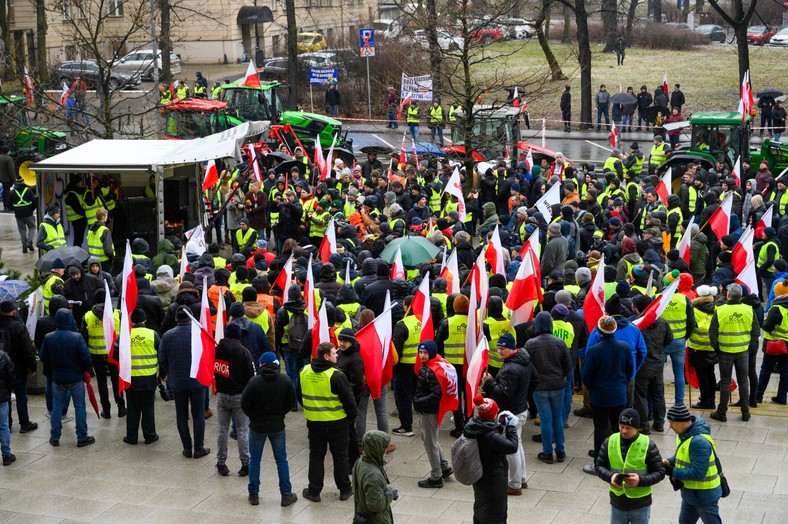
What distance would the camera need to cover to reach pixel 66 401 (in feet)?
41.8

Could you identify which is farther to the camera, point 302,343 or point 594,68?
point 594,68

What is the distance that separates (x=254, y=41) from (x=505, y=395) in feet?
174

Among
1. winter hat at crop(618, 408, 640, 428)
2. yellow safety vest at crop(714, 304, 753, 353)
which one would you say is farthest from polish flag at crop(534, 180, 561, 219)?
winter hat at crop(618, 408, 640, 428)

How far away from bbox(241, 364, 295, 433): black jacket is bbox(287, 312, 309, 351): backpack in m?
2.27

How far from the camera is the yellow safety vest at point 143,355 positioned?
12281 mm

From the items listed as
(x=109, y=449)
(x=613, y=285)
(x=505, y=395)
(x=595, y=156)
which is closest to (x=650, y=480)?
(x=505, y=395)

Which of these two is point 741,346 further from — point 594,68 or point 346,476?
point 594,68

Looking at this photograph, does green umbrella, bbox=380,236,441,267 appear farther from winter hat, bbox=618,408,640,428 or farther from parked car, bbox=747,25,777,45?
Result: parked car, bbox=747,25,777,45

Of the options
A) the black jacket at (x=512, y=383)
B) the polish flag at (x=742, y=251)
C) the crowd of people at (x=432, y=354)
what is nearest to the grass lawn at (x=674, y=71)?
the crowd of people at (x=432, y=354)

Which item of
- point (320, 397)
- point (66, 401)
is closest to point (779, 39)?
point (66, 401)

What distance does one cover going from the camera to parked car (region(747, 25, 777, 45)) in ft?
179

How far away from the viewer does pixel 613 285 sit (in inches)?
547

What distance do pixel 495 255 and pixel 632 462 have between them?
6.65m

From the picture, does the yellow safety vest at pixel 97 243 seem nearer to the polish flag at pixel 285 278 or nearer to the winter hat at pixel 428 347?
the polish flag at pixel 285 278
